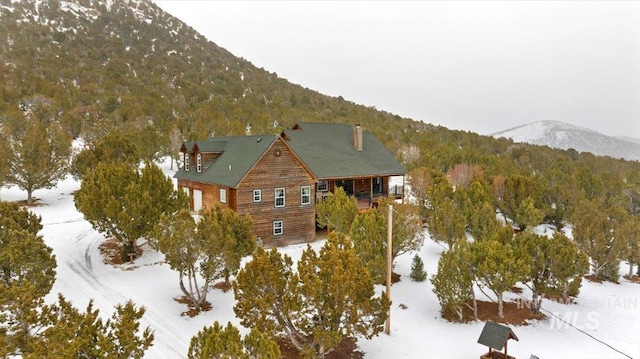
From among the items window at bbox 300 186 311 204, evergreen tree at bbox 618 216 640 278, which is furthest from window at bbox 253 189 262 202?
evergreen tree at bbox 618 216 640 278

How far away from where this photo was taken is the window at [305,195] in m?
29.3

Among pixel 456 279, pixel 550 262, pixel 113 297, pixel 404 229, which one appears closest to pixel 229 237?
pixel 113 297

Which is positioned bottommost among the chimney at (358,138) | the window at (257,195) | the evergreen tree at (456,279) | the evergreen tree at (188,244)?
the evergreen tree at (456,279)

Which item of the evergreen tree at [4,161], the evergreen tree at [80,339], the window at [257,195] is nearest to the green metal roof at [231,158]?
the window at [257,195]

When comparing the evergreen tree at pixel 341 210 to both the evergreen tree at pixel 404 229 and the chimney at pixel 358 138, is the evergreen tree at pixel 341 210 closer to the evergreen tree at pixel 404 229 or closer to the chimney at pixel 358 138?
the evergreen tree at pixel 404 229

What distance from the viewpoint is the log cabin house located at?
2756 cm

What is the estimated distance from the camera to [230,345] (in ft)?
32.0

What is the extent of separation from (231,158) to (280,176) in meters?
4.22

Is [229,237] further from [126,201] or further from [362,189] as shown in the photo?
[362,189]

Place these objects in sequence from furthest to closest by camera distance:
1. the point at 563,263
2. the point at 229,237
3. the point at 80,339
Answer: the point at 563,263, the point at 229,237, the point at 80,339

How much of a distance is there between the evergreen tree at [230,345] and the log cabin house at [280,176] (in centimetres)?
1638

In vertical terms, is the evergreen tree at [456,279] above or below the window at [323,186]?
below

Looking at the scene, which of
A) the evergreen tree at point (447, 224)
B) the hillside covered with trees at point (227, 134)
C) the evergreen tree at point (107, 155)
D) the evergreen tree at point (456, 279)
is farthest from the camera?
the evergreen tree at point (107, 155)

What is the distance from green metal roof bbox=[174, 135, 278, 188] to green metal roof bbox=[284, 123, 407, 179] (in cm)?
484
